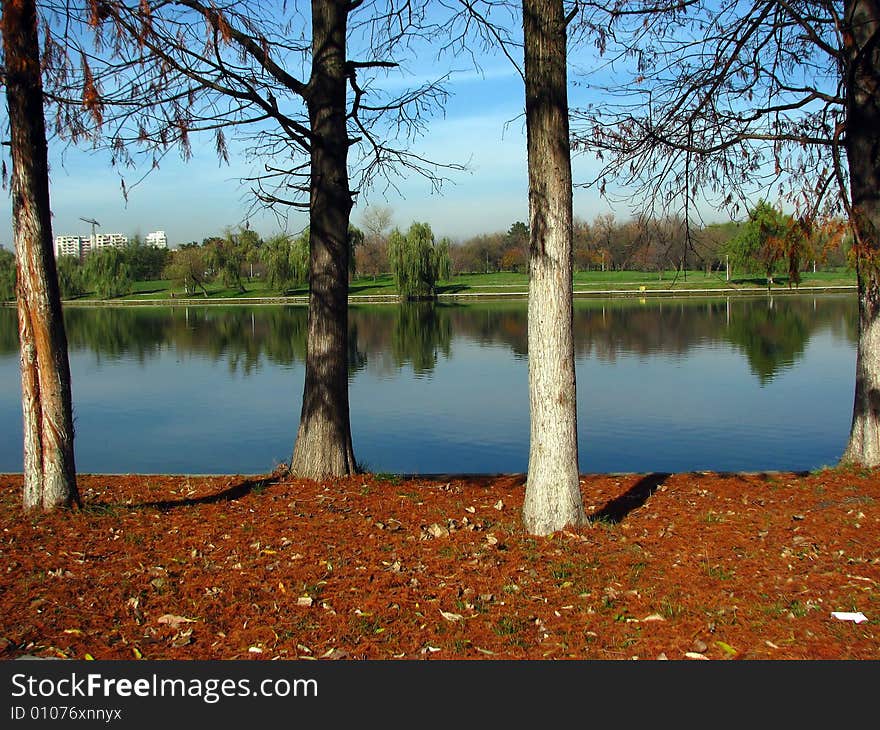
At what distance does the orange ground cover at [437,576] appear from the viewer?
13.0ft

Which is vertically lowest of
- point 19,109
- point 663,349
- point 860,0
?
point 663,349

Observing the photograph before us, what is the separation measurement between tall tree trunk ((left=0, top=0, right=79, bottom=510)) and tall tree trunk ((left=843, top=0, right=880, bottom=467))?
272 inches

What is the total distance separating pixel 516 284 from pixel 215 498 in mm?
66037

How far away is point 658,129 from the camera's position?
807 centimetres

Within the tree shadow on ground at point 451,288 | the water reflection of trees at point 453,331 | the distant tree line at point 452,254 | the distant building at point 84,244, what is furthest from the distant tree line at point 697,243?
the tree shadow on ground at point 451,288

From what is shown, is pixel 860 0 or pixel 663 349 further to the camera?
pixel 663 349

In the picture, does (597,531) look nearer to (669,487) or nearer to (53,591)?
(669,487)

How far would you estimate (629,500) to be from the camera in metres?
6.83

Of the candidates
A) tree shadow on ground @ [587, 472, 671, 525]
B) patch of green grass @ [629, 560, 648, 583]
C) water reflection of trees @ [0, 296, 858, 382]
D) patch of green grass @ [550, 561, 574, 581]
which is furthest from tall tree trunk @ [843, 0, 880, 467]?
water reflection of trees @ [0, 296, 858, 382]

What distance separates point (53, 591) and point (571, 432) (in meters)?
3.49

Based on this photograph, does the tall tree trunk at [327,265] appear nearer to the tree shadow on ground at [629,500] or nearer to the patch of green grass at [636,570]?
the tree shadow on ground at [629,500]

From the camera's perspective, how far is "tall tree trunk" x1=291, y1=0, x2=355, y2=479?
24.9 feet

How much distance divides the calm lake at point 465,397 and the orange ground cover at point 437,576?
2.93 m

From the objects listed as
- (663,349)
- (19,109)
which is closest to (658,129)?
(19,109)
